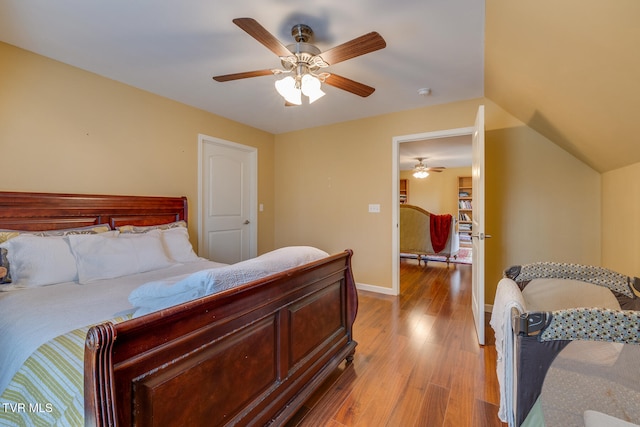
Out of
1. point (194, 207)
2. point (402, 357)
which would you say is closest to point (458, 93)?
point (402, 357)

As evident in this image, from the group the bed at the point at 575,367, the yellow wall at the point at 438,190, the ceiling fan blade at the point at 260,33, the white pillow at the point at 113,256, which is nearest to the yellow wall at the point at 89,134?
the white pillow at the point at 113,256

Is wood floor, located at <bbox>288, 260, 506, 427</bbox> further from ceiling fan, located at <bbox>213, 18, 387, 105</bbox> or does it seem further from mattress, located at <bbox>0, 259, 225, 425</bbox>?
ceiling fan, located at <bbox>213, 18, 387, 105</bbox>

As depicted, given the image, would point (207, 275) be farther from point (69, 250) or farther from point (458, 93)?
point (458, 93)

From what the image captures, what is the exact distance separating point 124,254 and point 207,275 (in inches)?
56.4

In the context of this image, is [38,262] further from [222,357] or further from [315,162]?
[315,162]

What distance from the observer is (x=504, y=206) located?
2971mm

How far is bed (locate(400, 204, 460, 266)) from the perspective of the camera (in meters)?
4.96

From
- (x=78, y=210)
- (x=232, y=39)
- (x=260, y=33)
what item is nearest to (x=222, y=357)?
(x=260, y=33)

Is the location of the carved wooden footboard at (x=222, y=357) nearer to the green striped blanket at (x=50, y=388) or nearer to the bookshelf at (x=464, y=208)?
the green striped blanket at (x=50, y=388)

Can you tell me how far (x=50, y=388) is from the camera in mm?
931

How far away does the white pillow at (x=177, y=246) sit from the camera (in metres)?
2.55

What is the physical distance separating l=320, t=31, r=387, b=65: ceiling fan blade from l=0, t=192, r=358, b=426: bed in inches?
49.4

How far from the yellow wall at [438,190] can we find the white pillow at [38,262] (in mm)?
7905

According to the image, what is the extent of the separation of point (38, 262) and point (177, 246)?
94 cm
